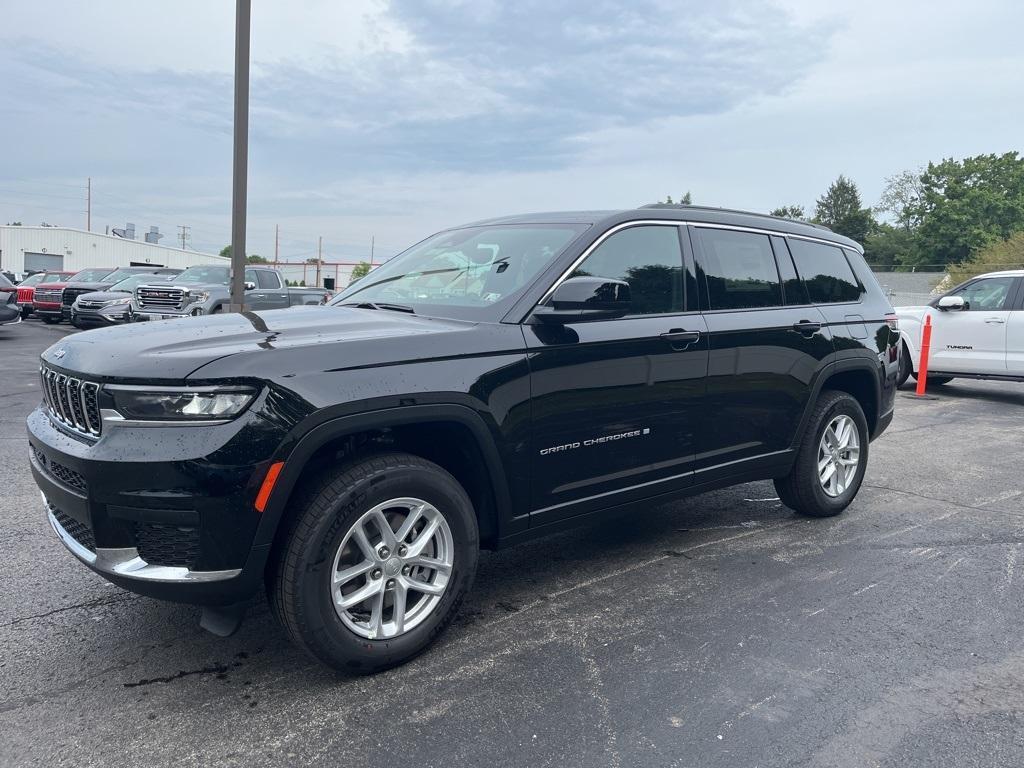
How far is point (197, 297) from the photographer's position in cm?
1658

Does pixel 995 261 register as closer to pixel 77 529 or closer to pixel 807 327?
pixel 807 327

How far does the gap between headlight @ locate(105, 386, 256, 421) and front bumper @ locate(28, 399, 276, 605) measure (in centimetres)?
4

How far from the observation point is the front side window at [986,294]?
11273 millimetres

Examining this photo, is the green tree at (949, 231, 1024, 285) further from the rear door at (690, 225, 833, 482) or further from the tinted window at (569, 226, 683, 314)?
the tinted window at (569, 226, 683, 314)

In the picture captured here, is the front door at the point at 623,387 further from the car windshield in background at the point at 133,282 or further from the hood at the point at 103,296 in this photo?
the hood at the point at 103,296

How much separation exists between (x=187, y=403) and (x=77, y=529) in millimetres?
717

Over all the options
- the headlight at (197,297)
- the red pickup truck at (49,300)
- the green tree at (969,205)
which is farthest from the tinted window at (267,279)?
the green tree at (969,205)

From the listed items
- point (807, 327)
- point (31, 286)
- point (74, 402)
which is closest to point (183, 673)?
point (74, 402)

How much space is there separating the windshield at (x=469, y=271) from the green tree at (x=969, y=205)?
72606mm

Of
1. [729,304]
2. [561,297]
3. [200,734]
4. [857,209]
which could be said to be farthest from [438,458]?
[857,209]

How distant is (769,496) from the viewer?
5.98m

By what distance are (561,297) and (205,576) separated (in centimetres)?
177

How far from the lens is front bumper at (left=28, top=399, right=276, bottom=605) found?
2711 millimetres

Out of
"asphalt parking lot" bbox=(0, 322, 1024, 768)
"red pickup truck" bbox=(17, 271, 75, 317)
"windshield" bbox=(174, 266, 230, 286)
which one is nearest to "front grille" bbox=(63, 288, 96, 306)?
"red pickup truck" bbox=(17, 271, 75, 317)
